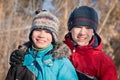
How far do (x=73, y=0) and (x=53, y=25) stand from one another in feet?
10.4

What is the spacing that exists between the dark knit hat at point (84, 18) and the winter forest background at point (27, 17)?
2326 mm

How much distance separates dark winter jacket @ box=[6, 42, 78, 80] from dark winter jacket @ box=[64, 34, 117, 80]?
0.17 meters

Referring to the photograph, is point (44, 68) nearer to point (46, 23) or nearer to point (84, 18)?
point (46, 23)

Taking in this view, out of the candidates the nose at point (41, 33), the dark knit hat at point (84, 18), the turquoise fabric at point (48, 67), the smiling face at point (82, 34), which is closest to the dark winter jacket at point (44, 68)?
the turquoise fabric at point (48, 67)

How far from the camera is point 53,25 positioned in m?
3.41

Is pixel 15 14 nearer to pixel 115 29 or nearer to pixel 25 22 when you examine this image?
pixel 25 22

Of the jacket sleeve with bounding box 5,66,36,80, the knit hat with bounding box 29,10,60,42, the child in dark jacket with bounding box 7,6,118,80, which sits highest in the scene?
the knit hat with bounding box 29,10,60,42

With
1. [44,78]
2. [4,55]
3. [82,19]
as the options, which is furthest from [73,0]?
[44,78]

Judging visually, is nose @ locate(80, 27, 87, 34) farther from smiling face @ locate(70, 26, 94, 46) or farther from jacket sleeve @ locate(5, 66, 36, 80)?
jacket sleeve @ locate(5, 66, 36, 80)

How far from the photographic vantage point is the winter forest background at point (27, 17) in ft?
19.3

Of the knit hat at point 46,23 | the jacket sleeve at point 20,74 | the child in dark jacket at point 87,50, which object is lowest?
the jacket sleeve at point 20,74

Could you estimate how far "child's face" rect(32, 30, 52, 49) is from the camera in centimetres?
332

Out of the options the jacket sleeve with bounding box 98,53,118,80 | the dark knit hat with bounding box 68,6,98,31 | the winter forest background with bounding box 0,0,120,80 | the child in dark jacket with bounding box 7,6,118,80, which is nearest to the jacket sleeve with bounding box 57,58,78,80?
the child in dark jacket with bounding box 7,6,118,80

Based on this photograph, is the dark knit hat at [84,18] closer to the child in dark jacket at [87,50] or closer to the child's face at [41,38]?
the child in dark jacket at [87,50]
